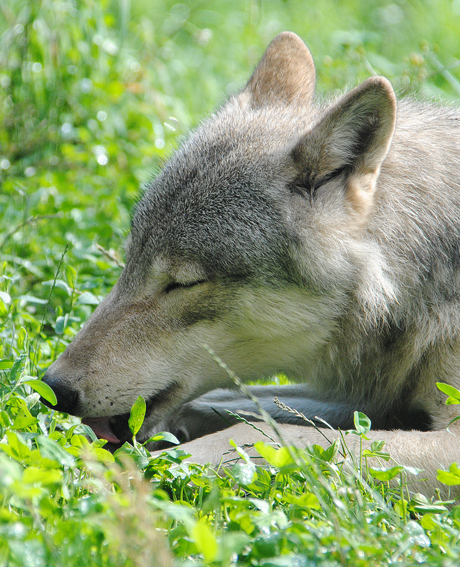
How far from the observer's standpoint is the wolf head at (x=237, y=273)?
280 centimetres

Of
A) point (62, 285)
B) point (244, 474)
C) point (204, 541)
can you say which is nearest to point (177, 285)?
point (62, 285)

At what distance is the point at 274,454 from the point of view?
2.03 m

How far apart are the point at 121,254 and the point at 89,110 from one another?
234 cm

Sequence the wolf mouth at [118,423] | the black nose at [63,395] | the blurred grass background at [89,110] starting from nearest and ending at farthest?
the black nose at [63,395], the wolf mouth at [118,423], the blurred grass background at [89,110]

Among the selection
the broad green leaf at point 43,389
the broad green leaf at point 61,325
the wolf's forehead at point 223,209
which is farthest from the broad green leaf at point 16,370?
the wolf's forehead at point 223,209

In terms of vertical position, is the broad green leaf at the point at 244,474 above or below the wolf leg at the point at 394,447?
above

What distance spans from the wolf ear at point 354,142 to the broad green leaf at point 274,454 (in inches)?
49.9

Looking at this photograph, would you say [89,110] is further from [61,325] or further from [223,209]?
[223,209]

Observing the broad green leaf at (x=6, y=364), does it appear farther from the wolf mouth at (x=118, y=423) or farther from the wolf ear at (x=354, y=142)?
the wolf ear at (x=354, y=142)

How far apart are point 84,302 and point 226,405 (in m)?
1.02

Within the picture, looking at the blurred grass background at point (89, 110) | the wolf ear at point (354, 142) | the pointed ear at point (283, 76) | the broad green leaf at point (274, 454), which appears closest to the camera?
the broad green leaf at point (274, 454)

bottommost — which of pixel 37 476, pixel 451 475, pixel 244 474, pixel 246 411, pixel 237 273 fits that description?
pixel 246 411

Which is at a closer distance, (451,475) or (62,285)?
(451,475)

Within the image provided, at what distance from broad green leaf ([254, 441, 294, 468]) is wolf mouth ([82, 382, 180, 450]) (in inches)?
40.0
